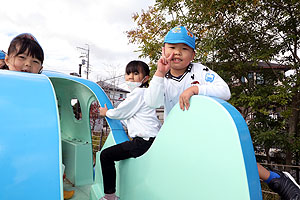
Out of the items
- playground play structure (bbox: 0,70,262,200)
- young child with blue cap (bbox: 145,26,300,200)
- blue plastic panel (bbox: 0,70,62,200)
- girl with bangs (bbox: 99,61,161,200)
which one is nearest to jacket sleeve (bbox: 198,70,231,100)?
young child with blue cap (bbox: 145,26,300,200)

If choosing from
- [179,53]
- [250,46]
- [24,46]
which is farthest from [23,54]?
[250,46]

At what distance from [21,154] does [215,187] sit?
103 centimetres

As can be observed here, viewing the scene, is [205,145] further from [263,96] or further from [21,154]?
[263,96]

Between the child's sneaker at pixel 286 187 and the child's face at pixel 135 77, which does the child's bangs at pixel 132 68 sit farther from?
the child's sneaker at pixel 286 187

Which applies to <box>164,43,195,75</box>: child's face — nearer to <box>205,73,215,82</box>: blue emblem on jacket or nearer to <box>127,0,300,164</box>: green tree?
<box>205,73,215,82</box>: blue emblem on jacket

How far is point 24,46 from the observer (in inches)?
81.6

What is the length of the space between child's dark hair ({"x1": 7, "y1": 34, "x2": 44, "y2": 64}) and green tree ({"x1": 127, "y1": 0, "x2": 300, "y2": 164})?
279 centimetres

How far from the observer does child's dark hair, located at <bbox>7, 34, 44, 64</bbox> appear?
6.79ft

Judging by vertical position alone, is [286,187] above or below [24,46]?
below

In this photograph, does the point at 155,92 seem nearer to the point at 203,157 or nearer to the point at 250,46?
the point at 203,157

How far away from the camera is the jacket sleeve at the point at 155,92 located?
1590 millimetres

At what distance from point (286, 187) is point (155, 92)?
1.18m

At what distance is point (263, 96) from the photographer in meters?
4.11

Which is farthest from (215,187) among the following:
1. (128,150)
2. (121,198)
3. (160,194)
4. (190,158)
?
(121,198)
